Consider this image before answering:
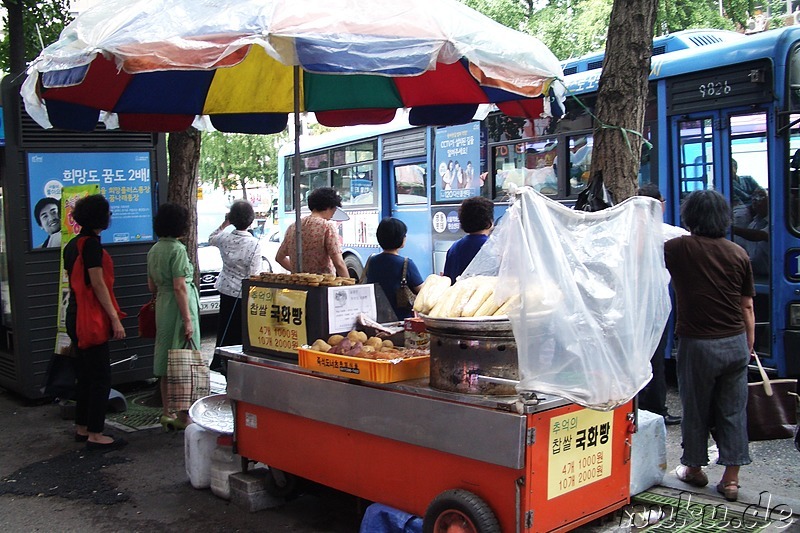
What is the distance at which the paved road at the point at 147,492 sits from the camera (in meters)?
4.73

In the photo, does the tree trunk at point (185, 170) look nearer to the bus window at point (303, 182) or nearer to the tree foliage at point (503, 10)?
the bus window at point (303, 182)

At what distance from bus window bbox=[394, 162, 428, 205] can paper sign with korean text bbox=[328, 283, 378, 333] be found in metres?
6.98

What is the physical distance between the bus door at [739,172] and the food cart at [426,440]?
361cm

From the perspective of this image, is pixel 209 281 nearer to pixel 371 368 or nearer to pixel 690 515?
pixel 371 368

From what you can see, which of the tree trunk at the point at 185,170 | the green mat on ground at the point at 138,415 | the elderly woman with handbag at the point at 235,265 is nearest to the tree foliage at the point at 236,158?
the tree trunk at the point at 185,170

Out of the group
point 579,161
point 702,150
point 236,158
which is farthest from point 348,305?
point 236,158

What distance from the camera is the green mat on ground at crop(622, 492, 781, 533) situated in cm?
410

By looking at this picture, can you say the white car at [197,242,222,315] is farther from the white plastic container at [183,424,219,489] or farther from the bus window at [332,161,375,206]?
the white plastic container at [183,424,219,489]

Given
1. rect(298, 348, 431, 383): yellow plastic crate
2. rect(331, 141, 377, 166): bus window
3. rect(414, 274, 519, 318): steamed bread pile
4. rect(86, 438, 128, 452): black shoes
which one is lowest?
rect(86, 438, 128, 452): black shoes

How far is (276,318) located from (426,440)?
1.43 m

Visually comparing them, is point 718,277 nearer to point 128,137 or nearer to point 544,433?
point 544,433

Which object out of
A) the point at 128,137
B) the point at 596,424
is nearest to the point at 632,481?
the point at 596,424

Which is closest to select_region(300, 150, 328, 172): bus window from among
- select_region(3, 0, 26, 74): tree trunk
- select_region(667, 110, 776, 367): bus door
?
select_region(3, 0, 26, 74): tree trunk

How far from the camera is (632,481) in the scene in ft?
14.7
